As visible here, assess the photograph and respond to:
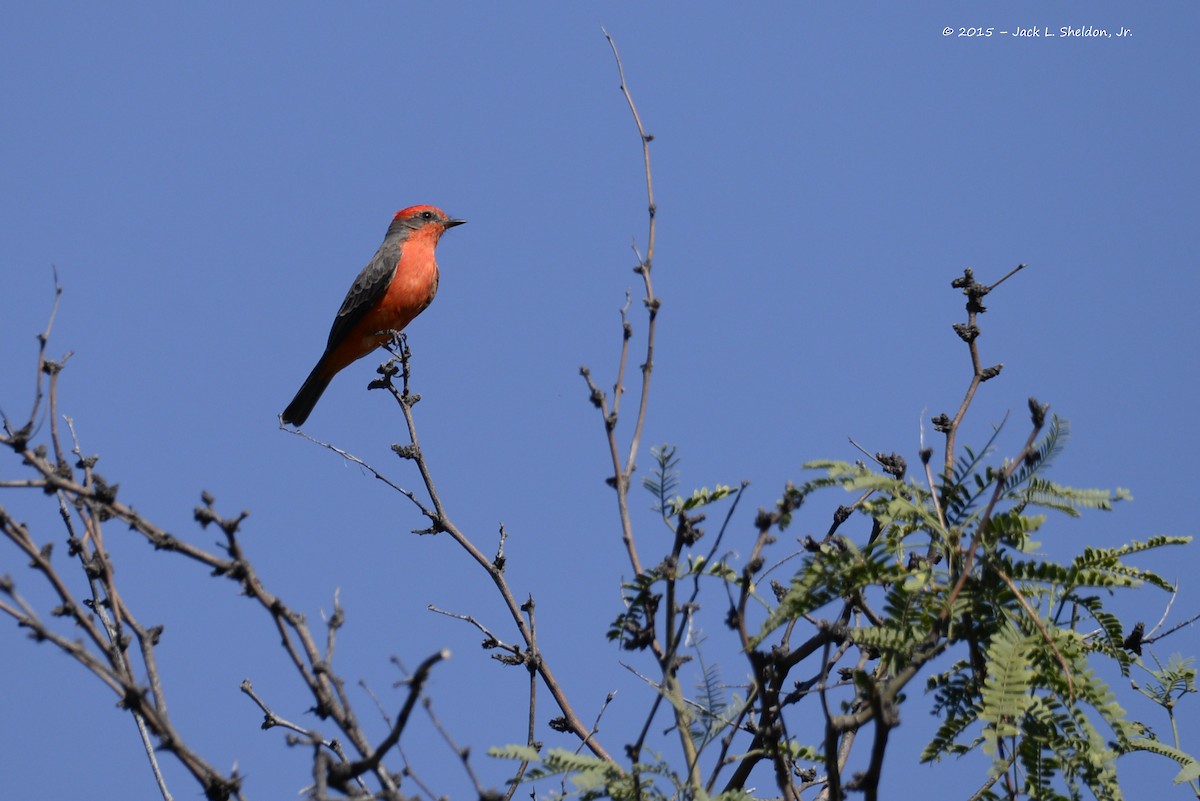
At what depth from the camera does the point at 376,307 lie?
9789 mm

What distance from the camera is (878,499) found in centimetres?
285

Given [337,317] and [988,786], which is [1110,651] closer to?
[988,786]

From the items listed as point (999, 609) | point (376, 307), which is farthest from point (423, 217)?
point (999, 609)

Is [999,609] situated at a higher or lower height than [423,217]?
lower

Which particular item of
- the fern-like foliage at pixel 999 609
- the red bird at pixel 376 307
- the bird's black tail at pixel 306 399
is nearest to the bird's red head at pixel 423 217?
the red bird at pixel 376 307

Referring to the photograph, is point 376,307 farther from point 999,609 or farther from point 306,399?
point 999,609

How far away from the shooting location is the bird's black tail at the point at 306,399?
1012 centimetres

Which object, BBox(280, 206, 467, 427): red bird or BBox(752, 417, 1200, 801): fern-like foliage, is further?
BBox(280, 206, 467, 427): red bird

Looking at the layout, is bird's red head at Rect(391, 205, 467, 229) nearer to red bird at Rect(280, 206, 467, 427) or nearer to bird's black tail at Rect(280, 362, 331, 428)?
red bird at Rect(280, 206, 467, 427)

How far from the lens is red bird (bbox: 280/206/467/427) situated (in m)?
9.78

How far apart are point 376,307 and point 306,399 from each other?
1097 mm

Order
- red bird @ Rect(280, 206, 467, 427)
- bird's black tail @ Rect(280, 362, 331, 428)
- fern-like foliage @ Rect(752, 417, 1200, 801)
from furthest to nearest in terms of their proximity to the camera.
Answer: bird's black tail @ Rect(280, 362, 331, 428)
red bird @ Rect(280, 206, 467, 427)
fern-like foliage @ Rect(752, 417, 1200, 801)

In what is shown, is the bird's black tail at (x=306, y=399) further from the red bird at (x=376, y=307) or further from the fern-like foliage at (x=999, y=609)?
the fern-like foliage at (x=999, y=609)

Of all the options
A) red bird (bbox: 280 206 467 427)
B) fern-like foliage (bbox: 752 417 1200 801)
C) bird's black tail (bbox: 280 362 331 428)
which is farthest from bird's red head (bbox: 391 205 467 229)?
fern-like foliage (bbox: 752 417 1200 801)
